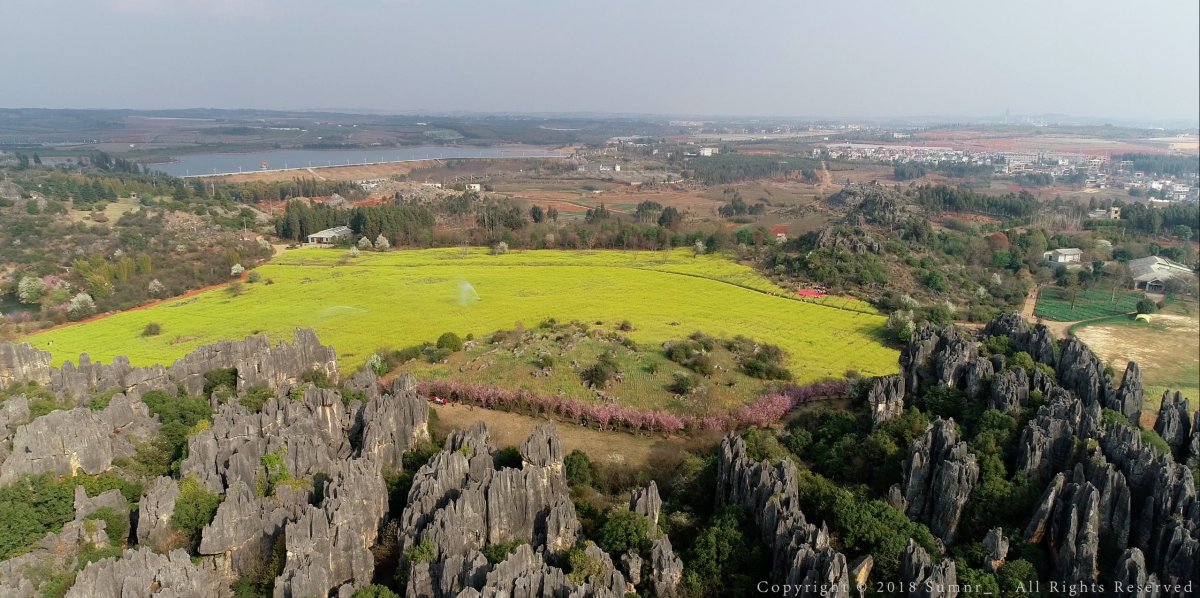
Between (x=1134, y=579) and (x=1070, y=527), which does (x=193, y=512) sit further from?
(x=1134, y=579)

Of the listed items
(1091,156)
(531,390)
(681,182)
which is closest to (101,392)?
(531,390)

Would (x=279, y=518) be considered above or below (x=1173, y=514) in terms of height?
below

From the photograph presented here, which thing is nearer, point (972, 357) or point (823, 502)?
point (823, 502)

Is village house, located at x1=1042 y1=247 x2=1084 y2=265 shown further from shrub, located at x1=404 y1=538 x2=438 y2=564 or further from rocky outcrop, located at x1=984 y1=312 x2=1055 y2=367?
shrub, located at x1=404 y1=538 x2=438 y2=564

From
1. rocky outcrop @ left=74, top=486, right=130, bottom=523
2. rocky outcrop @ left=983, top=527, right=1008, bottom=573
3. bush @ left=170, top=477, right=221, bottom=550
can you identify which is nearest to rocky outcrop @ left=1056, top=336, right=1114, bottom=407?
rocky outcrop @ left=983, top=527, right=1008, bottom=573

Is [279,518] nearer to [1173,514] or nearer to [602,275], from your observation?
[1173,514]

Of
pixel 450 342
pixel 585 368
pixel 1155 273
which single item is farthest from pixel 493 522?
pixel 1155 273
